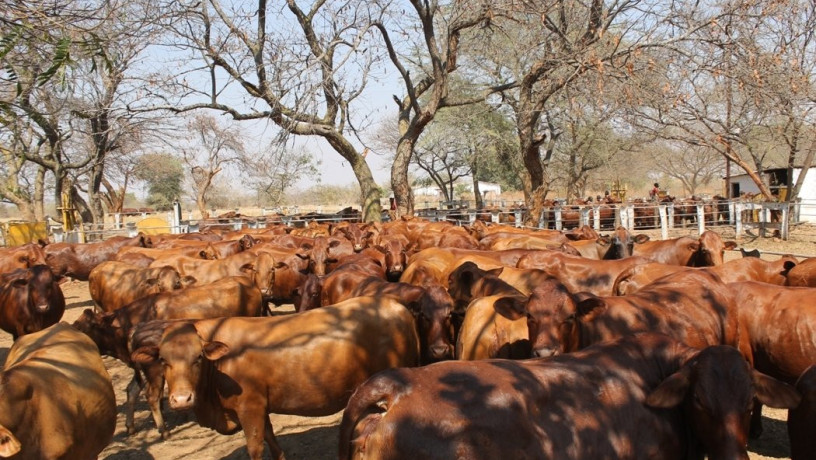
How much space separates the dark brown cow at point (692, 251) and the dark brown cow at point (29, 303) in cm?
918

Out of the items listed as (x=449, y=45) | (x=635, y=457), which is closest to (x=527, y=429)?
(x=635, y=457)

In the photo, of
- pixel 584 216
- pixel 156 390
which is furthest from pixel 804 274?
pixel 584 216

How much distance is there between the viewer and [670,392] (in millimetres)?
3203

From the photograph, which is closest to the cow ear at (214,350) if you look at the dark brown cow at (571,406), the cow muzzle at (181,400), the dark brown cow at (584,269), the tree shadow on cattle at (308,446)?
the cow muzzle at (181,400)

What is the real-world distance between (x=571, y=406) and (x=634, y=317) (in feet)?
7.31

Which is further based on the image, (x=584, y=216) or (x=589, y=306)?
(x=584, y=216)

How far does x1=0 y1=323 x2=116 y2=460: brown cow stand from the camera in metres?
3.97

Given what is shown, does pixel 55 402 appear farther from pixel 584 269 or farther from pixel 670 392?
pixel 584 269

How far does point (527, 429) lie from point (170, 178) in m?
62.8

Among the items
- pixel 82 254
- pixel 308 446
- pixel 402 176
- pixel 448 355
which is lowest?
pixel 308 446

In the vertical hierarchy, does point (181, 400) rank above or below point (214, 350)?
below

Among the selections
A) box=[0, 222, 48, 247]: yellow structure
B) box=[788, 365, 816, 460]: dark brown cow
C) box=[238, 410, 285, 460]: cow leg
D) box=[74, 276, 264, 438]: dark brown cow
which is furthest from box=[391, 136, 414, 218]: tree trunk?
box=[788, 365, 816, 460]: dark brown cow

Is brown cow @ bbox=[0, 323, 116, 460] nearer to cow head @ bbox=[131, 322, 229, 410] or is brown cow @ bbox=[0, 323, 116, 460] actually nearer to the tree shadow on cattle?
cow head @ bbox=[131, 322, 229, 410]

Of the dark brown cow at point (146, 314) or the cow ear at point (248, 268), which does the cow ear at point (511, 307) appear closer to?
the dark brown cow at point (146, 314)
